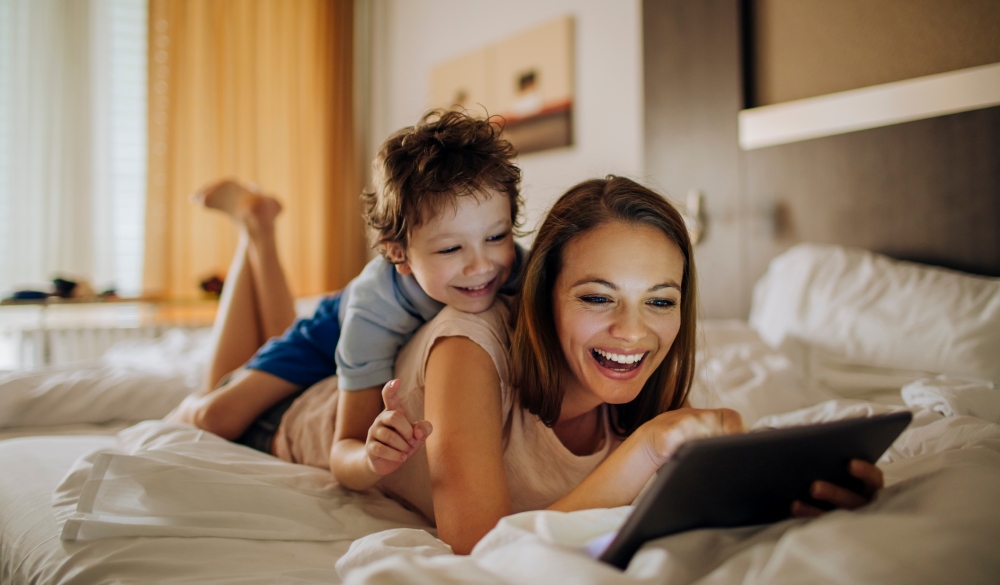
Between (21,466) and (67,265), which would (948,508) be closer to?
(21,466)

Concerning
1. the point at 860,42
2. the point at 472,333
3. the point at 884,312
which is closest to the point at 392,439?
the point at 472,333

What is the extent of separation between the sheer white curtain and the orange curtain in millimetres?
122

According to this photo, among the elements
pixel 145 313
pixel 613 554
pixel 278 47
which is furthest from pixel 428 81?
pixel 613 554

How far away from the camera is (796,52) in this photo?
220cm

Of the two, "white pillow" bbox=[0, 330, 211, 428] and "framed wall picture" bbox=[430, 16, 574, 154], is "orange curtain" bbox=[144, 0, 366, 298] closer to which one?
"framed wall picture" bbox=[430, 16, 574, 154]

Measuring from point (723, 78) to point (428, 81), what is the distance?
204cm

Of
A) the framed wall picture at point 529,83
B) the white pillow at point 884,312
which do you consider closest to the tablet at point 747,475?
the white pillow at point 884,312

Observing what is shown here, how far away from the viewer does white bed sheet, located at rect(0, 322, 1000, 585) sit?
54 cm

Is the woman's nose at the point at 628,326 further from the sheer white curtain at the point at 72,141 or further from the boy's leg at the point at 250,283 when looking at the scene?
the sheer white curtain at the point at 72,141

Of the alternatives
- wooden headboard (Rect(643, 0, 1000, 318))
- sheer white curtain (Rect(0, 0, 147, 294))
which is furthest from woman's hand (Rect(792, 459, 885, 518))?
sheer white curtain (Rect(0, 0, 147, 294))

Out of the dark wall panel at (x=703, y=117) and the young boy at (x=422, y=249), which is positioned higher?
the dark wall panel at (x=703, y=117)

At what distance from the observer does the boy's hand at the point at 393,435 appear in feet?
2.79

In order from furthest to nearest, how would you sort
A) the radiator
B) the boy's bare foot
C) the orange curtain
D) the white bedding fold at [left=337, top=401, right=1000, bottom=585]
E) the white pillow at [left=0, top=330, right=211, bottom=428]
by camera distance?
1. the orange curtain
2. the radiator
3. the boy's bare foot
4. the white pillow at [left=0, top=330, right=211, bottom=428]
5. the white bedding fold at [left=337, top=401, right=1000, bottom=585]

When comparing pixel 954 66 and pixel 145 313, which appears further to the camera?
pixel 145 313
